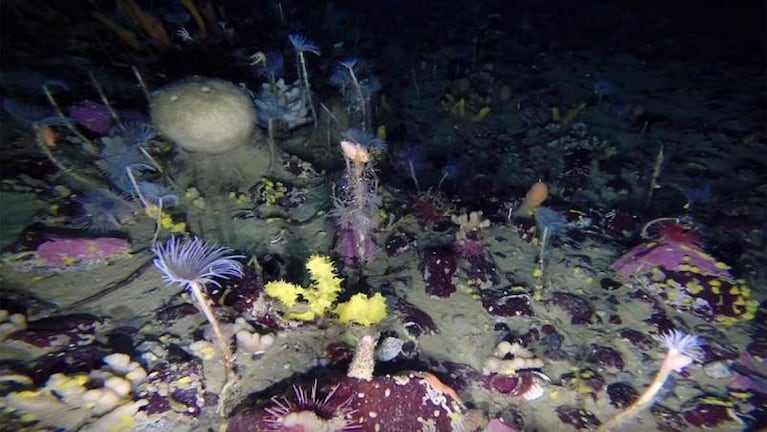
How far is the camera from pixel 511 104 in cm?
869

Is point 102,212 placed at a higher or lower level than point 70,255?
higher

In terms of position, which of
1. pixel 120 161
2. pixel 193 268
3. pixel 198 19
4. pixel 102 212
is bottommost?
pixel 102 212

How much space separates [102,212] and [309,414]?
3514 millimetres

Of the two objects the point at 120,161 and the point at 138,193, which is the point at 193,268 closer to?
the point at 138,193

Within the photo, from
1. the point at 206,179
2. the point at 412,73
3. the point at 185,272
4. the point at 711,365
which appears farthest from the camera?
the point at 412,73

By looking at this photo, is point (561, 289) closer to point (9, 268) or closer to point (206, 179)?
point (206, 179)

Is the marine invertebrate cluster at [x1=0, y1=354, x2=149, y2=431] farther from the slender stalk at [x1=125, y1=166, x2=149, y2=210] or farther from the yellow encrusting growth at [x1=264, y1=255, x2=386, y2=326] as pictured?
the slender stalk at [x1=125, y1=166, x2=149, y2=210]

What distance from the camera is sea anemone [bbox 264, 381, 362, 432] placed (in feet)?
8.61

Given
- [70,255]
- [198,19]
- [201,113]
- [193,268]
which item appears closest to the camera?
[193,268]

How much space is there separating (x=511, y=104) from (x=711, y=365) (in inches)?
240

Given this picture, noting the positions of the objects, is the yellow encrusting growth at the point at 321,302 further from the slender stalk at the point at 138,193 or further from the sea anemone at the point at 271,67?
the sea anemone at the point at 271,67

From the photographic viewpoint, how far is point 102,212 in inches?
180

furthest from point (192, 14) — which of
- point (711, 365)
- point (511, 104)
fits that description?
point (711, 365)

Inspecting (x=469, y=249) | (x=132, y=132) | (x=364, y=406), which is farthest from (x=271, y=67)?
(x=364, y=406)
